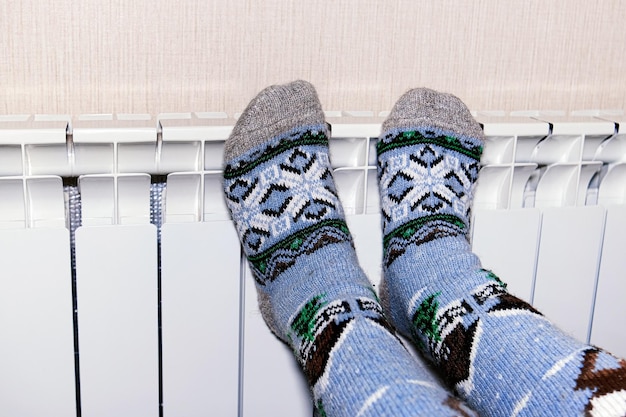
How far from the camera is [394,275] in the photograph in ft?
2.72

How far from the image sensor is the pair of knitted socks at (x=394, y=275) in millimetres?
636

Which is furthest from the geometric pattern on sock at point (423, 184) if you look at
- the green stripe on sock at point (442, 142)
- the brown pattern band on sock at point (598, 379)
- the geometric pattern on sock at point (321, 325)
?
the brown pattern band on sock at point (598, 379)

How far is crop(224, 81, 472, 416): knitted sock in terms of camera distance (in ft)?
2.38

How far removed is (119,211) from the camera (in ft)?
2.51

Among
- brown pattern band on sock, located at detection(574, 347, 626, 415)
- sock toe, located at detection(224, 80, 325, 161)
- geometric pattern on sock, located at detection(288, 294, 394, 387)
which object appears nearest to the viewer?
brown pattern band on sock, located at detection(574, 347, 626, 415)

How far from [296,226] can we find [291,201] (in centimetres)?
3

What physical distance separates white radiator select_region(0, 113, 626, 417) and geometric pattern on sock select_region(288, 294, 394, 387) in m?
0.08

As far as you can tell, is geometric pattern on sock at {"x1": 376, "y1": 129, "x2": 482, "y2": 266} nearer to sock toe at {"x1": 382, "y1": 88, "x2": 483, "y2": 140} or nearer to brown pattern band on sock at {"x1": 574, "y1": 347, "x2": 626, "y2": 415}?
sock toe at {"x1": 382, "y1": 88, "x2": 483, "y2": 140}

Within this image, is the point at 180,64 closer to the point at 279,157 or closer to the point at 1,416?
the point at 279,157

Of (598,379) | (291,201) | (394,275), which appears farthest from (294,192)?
(598,379)

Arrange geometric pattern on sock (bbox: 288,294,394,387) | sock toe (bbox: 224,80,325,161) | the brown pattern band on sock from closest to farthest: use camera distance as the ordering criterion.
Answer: the brown pattern band on sock → geometric pattern on sock (bbox: 288,294,394,387) → sock toe (bbox: 224,80,325,161)

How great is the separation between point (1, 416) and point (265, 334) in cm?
27

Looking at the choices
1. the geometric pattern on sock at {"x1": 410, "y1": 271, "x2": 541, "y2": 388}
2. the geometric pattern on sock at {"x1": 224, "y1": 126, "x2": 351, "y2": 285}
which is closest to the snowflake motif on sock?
the geometric pattern on sock at {"x1": 224, "y1": 126, "x2": 351, "y2": 285}

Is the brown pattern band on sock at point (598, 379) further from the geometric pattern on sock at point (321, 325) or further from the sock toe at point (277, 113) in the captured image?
the sock toe at point (277, 113)
